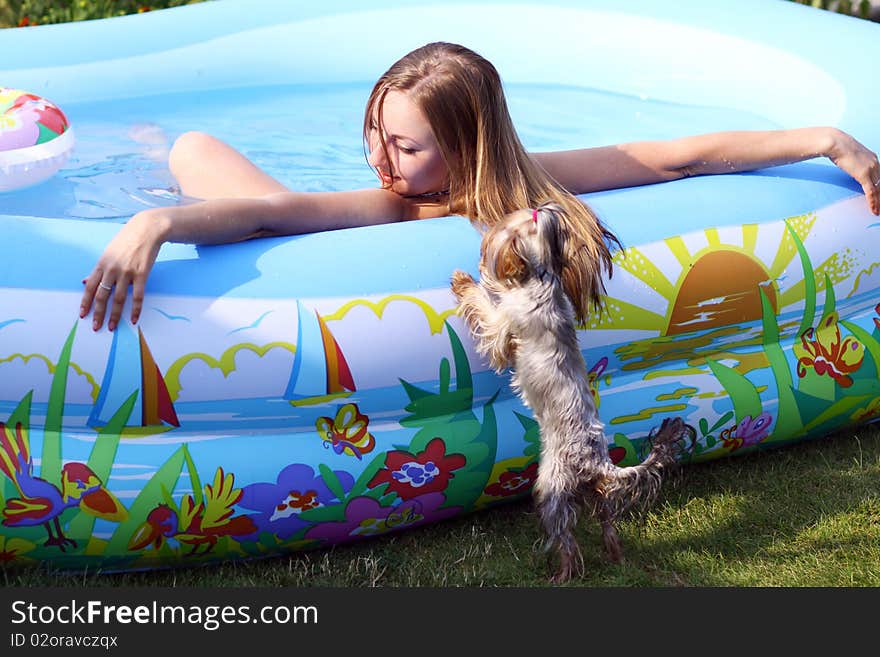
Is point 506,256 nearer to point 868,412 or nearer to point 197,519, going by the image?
point 197,519

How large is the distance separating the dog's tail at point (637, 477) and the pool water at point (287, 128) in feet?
6.70

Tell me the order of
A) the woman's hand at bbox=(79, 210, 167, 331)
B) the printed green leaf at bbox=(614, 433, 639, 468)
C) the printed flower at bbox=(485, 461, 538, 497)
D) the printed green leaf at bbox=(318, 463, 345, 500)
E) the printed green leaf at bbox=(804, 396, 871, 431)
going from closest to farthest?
the woman's hand at bbox=(79, 210, 167, 331)
the printed green leaf at bbox=(318, 463, 345, 500)
the printed flower at bbox=(485, 461, 538, 497)
the printed green leaf at bbox=(614, 433, 639, 468)
the printed green leaf at bbox=(804, 396, 871, 431)

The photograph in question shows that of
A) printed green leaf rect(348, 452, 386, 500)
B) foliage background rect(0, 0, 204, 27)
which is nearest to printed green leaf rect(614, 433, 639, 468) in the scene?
printed green leaf rect(348, 452, 386, 500)

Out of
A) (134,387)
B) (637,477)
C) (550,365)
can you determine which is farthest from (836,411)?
(134,387)

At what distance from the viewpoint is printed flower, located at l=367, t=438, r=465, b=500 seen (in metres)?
2.32

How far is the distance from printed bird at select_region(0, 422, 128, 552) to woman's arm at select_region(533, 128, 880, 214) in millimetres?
1331

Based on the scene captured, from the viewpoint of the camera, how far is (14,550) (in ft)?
7.14

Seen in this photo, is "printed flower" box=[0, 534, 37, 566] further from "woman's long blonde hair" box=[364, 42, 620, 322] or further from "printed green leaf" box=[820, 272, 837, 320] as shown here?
"printed green leaf" box=[820, 272, 837, 320]

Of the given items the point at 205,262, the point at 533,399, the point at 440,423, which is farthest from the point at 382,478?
the point at 205,262

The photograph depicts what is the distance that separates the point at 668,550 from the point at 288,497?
2.81ft

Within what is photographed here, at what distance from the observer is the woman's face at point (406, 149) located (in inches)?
99.0

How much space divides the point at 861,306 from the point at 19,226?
2.05 metres

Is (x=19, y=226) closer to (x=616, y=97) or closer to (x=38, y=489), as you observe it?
(x=38, y=489)

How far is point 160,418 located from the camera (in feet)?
7.07
